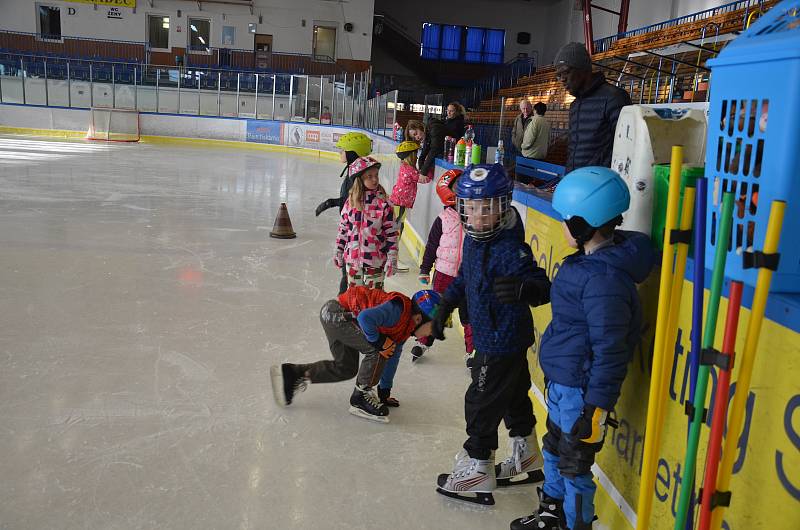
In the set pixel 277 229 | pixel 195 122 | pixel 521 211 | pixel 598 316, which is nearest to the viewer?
pixel 598 316

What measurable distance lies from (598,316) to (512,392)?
0.82 m

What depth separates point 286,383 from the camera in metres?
3.59

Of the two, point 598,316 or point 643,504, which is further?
point 598,316

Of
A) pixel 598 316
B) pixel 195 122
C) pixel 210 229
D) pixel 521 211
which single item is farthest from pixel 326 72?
pixel 598 316

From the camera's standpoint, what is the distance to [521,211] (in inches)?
162

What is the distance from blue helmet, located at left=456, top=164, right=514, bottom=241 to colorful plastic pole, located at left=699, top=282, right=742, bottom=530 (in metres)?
1.18

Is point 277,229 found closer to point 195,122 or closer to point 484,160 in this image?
point 484,160

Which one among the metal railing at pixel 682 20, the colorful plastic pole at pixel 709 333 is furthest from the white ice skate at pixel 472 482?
the metal railing at pixel 682 20

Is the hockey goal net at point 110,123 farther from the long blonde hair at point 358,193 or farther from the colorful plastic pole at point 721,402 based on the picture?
the colorful plastic pole at point 721,402

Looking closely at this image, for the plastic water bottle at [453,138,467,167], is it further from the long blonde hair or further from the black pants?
the black pants

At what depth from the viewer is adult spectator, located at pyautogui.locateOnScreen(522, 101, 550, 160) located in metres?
7.39

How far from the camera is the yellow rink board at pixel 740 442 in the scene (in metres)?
1.63

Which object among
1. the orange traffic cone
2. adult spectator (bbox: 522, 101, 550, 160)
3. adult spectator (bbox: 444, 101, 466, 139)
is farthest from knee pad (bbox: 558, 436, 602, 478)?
the orange traffic cone

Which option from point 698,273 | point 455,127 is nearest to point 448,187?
point 698,273
